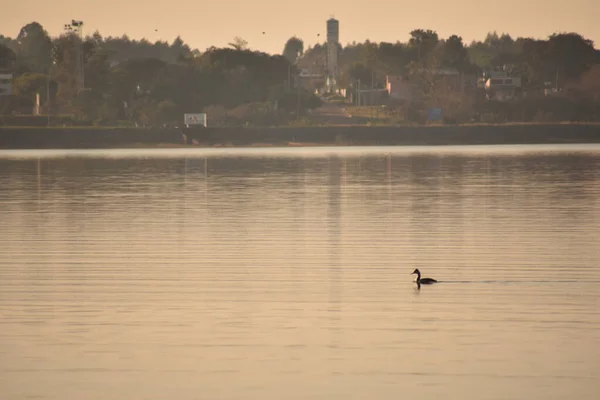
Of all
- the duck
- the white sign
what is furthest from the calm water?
the white sign

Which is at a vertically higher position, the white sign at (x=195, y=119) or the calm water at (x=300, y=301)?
the white sign at (x=195, y=119)

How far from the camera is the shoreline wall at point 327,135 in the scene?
566ft

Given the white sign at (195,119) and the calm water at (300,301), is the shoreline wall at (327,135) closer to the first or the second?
the white sign at (195,119)

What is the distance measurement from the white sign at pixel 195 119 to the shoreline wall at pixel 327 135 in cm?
528

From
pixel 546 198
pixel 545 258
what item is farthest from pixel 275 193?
pixel 545 258

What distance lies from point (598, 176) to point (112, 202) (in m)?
32.6

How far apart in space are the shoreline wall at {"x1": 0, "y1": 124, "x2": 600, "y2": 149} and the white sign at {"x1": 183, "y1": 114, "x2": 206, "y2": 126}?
528cm

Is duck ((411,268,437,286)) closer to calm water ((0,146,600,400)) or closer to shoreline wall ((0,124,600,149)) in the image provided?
calm water ((0,146,600,400))

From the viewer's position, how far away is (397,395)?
1581 centimetres

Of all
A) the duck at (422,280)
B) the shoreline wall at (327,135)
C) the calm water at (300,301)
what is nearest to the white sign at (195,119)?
the shoreline wall at (327,135)

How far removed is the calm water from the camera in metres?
16.8

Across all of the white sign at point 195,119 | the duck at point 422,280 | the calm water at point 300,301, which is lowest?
the calm water at point 300,301

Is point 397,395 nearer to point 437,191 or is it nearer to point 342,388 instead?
point 342,388

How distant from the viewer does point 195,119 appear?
606 ft
